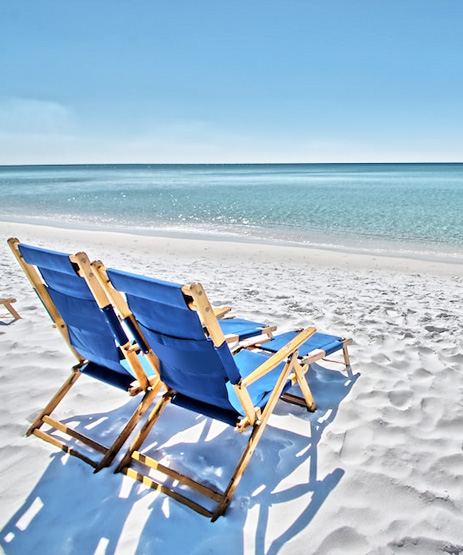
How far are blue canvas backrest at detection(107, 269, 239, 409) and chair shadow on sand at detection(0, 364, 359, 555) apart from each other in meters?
0.47

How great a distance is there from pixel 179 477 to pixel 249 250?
9.26 meters

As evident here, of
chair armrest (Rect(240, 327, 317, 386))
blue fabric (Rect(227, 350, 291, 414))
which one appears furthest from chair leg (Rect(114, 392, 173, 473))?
chair armrest (Rect(240, 327, 317, 386))

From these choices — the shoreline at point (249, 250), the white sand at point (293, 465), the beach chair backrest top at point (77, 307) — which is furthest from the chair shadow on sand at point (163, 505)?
the shoreline at point (249, 250)

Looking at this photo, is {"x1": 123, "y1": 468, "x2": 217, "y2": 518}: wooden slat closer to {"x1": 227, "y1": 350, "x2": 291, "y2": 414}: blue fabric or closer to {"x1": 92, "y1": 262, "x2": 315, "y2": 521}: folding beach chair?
{"x1": 92, "y1": 262, "x2": 315, "y2": 521}: folding beach chair

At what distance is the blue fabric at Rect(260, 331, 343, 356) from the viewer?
326 centimetres

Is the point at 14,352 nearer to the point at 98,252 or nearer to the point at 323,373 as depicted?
the point at 323,373

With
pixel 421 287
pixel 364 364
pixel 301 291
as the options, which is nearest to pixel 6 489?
pixel 364 364

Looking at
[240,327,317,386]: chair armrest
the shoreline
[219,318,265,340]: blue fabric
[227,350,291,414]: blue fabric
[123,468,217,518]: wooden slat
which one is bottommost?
the shoreline

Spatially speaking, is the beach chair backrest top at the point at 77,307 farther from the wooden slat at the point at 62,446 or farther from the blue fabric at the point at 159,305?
the wooden slat at the point at 62,446

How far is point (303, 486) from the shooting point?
2346mm

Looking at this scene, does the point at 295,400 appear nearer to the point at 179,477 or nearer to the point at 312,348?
the point at 312,348

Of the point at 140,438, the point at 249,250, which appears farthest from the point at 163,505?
the point at 249,250

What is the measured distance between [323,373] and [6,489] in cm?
238

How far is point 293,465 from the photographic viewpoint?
2.50 metres
